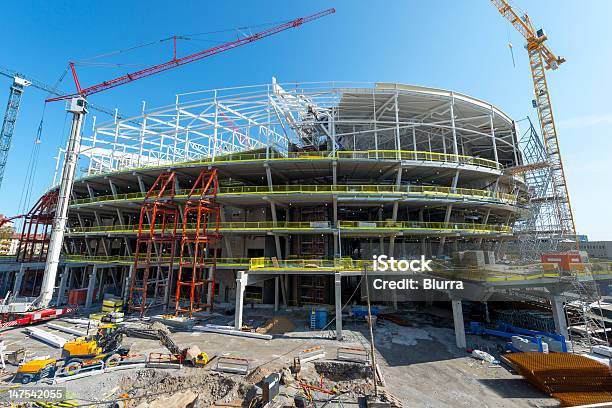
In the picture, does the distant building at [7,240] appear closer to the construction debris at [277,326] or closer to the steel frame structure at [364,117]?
the steel frame structure at [364,117]

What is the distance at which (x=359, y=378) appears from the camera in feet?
42.5

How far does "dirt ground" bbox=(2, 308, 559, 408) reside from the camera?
37.1ft

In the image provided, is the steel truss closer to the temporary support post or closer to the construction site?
the construction site

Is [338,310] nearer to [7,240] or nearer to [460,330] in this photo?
[460,330]

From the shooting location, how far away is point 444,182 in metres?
32.0

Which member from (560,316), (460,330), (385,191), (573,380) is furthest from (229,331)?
(560,316)

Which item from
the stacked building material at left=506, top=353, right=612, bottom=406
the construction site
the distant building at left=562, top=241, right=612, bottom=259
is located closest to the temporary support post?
the construction site

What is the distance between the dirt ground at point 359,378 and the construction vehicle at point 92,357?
0.81 metres

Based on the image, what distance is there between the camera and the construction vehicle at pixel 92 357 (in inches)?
505

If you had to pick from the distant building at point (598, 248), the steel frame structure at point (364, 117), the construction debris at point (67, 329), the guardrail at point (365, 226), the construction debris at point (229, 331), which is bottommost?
the construction debris at point (67, 329)

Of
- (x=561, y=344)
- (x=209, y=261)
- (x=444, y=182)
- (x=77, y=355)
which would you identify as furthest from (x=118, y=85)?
(x=561, y=344)

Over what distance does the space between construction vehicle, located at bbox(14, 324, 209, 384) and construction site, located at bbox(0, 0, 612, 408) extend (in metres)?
0.09

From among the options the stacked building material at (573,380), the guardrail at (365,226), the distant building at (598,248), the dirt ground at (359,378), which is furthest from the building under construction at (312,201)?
the distant building at (598,248)

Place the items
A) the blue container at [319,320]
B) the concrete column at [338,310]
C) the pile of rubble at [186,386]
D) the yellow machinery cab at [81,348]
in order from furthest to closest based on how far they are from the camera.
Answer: the blue container at [319,320] → the concrete column at [338,310] → the yellow machinery cab at [81,348] → the pile of rubble at [186,386]
